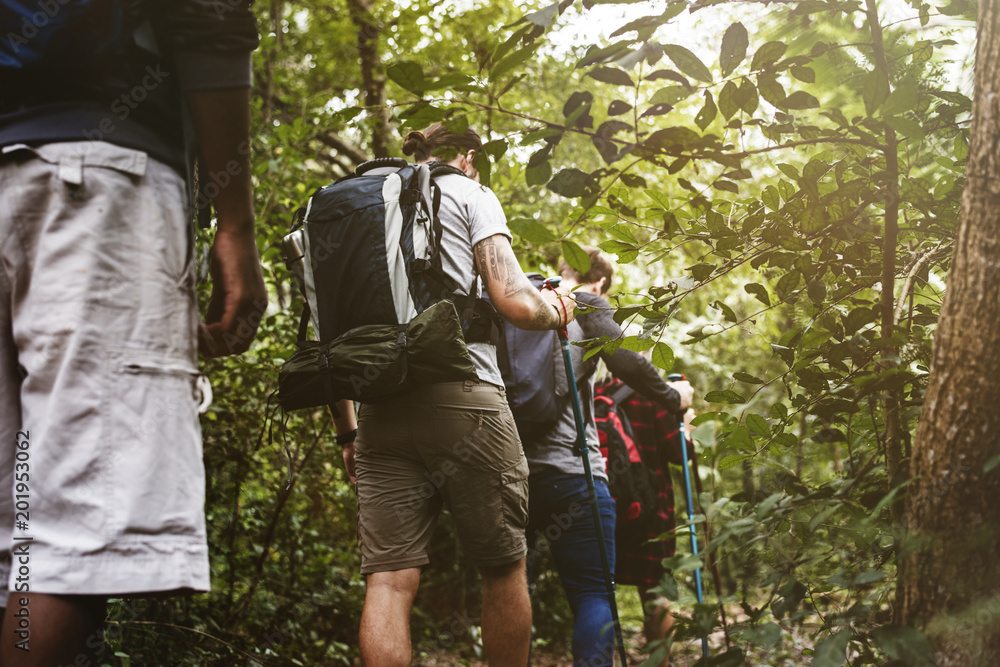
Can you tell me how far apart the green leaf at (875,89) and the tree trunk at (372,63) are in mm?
5329

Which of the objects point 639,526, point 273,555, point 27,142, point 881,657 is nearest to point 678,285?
point 881,657

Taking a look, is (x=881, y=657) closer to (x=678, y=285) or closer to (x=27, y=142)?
(x=678, y=285)

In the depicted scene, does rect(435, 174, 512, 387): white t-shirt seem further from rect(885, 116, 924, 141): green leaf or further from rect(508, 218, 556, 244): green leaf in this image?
rect(885, 116, 924, 141): green leaf

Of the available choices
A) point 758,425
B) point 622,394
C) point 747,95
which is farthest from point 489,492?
point 622,394

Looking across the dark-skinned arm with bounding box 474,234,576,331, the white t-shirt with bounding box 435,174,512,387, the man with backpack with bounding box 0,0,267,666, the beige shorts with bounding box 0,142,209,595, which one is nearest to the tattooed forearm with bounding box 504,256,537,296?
the dark-skinned arm with bounding box 474,234,576,331

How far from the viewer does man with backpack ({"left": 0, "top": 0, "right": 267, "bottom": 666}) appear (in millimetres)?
1250

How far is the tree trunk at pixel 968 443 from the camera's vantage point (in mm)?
1259

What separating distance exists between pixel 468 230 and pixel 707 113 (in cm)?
109

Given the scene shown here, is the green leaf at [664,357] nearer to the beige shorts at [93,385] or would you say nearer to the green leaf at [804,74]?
the green leaf at [804,74]

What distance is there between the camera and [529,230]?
179 cm

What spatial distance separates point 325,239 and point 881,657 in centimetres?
198

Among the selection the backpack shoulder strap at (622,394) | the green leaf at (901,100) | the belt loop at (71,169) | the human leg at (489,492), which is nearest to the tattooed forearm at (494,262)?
the human leg at (489,492)

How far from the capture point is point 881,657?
1.45 m

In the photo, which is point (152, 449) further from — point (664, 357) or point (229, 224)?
point (664, 357)
